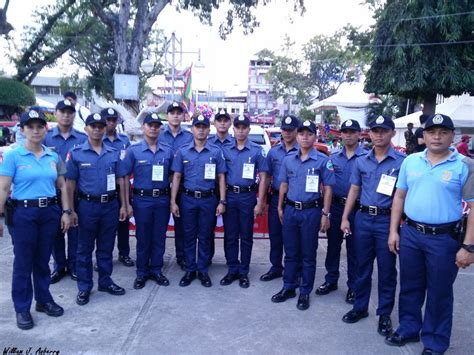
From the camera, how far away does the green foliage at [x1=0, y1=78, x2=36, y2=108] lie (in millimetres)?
21281

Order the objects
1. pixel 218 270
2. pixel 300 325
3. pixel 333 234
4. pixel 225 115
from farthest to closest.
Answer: pixel 218 270 < pixel 225 115 < pixel 333 234 < pixel 300 325

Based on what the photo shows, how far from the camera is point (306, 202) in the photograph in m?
4.30

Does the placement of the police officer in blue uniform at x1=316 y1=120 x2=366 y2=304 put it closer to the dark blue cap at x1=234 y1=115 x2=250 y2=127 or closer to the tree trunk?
the dark blue cap at x1=234 y1=115 x2=250 y2=127

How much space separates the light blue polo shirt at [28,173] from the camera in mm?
3588

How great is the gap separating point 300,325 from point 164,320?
127cm

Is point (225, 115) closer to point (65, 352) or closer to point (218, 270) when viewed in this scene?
point (218, 270)

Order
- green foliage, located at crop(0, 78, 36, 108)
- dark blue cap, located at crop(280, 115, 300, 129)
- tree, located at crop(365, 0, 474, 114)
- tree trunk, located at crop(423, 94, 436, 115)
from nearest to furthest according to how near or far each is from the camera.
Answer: dark blue cap, located at crop(280, 115, 300, 129) < tree, located at crop(365, 0, 474, 114) < tree trunk, located at crop(423, 94, 436, 115) < green foliage, located at crop(0, 78, 36, 108)

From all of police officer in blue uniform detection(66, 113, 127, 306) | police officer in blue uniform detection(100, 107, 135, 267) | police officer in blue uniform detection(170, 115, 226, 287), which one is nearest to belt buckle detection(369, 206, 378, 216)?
police officer in blue uniform detection(170, 115, 226, 287)

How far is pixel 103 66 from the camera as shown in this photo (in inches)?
1185

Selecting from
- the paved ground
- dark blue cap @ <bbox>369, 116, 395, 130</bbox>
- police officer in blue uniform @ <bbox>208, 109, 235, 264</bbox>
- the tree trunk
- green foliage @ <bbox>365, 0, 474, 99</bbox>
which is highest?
green foliage @ <bbox>365, 0, 474, 99</bbox>

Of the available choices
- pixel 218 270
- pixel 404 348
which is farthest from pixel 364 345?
pixel 218 270

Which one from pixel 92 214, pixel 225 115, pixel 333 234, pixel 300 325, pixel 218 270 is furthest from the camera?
pixel 218 270

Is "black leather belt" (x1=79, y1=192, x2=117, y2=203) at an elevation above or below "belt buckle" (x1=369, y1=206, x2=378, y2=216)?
below

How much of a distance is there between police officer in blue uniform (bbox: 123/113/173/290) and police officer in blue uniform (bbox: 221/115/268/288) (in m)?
0.71
